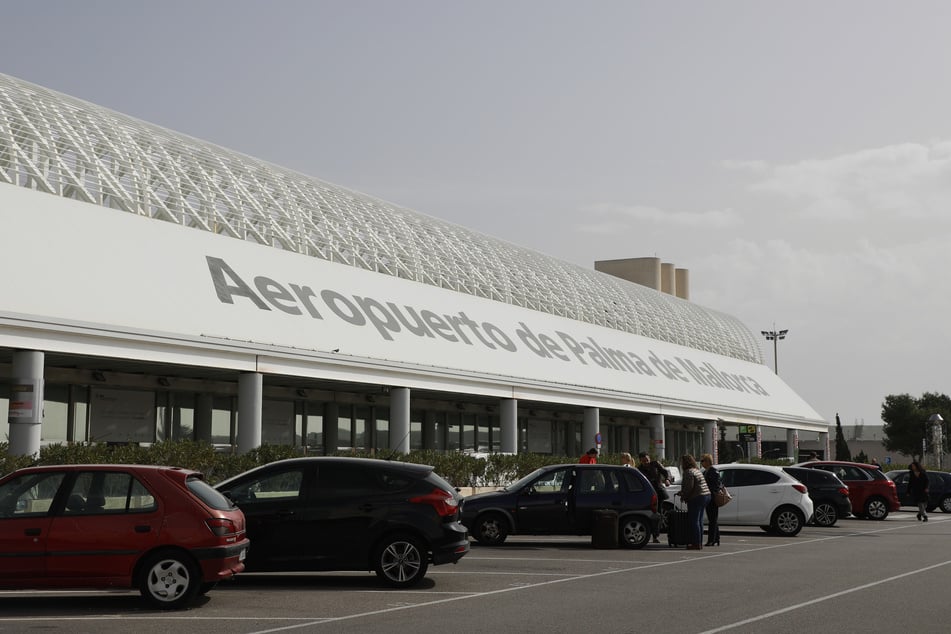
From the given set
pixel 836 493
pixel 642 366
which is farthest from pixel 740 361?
pixel 836 493

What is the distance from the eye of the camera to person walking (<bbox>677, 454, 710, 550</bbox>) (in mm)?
20453

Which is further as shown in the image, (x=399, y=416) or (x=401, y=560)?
(x=399, y=416)

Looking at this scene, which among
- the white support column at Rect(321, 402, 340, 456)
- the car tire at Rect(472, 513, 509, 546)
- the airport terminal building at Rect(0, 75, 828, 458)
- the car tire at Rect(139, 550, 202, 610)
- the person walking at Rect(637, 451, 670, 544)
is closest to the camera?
the car tire at Rect(139, 550, 202, 610)

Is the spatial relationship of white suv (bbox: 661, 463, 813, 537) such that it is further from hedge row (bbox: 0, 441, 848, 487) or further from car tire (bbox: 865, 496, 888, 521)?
car tire (bbox: 865, 496, 888, 521)

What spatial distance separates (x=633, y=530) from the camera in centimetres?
2070

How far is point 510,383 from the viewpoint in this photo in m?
37.8

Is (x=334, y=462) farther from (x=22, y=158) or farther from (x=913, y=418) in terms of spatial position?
(x=913, y=418)

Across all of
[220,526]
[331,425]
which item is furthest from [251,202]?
[220,526]

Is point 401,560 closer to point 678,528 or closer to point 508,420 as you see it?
point 678,528

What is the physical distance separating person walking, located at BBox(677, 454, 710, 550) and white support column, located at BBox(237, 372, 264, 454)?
452 inches

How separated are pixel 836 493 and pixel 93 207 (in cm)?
1969

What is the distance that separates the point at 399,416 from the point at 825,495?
12.3 meters

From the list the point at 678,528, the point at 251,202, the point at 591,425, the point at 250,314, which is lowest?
the point at 678,528

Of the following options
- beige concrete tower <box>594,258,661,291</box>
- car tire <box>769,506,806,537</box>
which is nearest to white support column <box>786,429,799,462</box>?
beige concrete tower <box>594,258,661,291</box>
